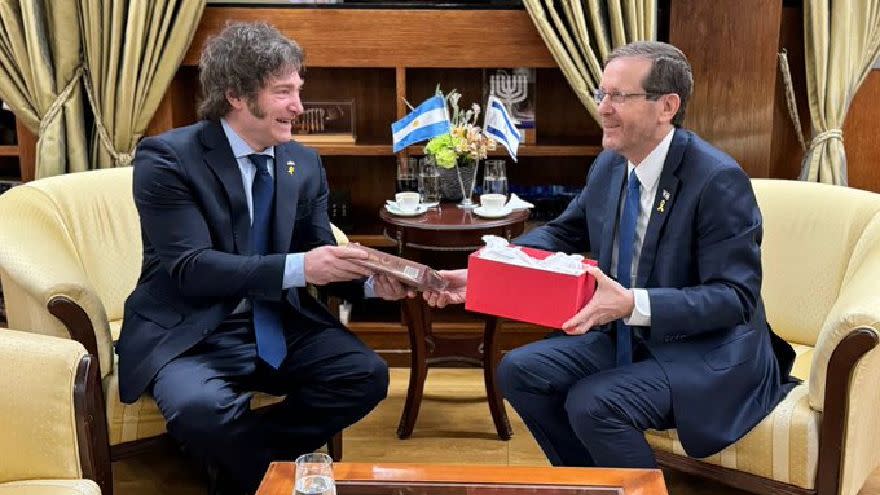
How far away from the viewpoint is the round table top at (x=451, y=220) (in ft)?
10.7

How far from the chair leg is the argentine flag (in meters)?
1.07

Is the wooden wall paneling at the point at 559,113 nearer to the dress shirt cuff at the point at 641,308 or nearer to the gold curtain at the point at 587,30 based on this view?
the gold curtain at the point at 587,30

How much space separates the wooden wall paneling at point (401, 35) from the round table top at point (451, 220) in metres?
0.65

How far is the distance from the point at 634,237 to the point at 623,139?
0.26 meters

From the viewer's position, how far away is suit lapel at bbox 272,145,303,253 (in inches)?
108

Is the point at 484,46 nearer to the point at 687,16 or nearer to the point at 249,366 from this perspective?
the point at 687,16

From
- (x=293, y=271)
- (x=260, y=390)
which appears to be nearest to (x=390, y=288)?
(x=293, y=271)

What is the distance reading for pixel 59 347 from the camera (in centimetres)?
214

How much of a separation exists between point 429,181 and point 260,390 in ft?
3.79

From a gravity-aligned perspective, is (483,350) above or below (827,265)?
below

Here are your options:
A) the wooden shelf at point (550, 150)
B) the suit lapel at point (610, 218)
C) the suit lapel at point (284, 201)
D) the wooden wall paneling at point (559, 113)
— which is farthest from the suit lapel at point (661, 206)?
the wooden wall paneling at point (559, 113)

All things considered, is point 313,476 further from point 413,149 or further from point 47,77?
point 47,77

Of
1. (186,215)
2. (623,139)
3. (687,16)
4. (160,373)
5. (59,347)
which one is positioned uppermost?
(687,16)

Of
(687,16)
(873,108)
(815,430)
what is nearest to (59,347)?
(815,430)
